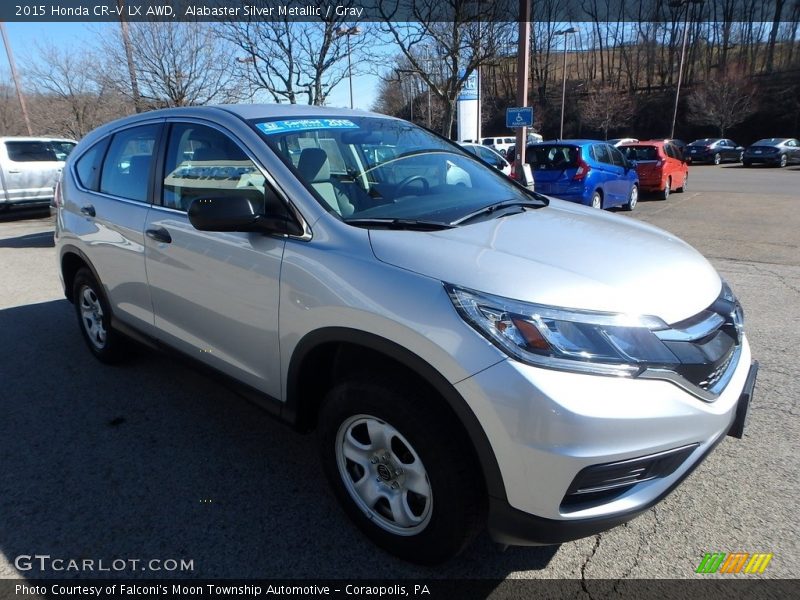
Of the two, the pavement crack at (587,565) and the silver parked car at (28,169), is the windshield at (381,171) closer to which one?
the pavement crack at (587,565)

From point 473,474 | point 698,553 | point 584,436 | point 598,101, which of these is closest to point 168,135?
point 473,474

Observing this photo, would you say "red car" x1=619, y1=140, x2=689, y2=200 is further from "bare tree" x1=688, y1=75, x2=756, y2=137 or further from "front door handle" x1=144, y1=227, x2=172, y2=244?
"bare tree" x1=688, y1=75, x2=756, y2=137

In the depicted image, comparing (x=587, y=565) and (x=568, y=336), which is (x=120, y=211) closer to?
(x=568, y=336)

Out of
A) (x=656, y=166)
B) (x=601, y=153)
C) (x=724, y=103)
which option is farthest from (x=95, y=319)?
(x=724, y=103)

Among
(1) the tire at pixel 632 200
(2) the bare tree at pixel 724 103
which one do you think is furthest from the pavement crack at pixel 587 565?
(2) the bare tree at pixel 724 103

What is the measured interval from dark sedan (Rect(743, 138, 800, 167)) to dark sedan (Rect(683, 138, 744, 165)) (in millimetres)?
3152

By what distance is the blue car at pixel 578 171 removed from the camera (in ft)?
35.7

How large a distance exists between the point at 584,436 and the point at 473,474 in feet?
1.48

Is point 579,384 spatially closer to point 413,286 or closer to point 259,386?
point 413,286

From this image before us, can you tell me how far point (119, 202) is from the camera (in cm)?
355

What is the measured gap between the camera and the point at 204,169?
2969 millimetres

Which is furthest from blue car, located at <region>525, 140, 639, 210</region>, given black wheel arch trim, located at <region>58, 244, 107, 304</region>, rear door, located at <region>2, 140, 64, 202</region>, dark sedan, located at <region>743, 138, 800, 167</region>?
dark sedan, located at <region>743, 138, 800, 167</region>

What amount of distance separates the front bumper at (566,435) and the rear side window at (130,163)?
2583 millimetres

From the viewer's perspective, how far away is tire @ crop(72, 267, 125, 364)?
4.00 metres
